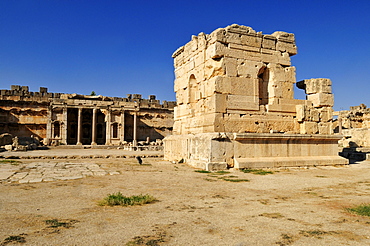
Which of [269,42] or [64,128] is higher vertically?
[269,42]

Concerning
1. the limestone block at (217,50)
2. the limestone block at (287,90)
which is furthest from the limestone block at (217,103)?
the limestone block at (287,90)

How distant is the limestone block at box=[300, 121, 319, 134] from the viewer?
9.98m

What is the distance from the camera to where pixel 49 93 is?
35.1 meters

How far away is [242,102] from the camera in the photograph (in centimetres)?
941

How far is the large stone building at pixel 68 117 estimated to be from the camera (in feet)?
107

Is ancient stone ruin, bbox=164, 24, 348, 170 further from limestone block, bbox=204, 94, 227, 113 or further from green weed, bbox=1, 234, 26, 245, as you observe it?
green weed, bbox=1, 234, 26, 245

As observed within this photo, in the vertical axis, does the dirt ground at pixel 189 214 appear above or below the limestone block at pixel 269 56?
below

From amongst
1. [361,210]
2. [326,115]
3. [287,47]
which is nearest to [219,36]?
[287,47]

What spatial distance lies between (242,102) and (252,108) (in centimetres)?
41

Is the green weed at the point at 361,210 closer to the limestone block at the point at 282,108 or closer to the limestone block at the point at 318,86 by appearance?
the limestone block at the point at 282,108

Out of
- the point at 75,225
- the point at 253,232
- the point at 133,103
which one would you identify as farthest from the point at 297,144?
the point at 133,103

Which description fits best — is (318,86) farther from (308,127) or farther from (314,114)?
(308,127)

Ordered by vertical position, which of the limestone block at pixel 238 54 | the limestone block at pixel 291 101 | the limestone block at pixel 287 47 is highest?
the limestone block at pixel 287 47

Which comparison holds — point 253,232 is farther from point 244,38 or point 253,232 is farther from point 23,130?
point 23,130
